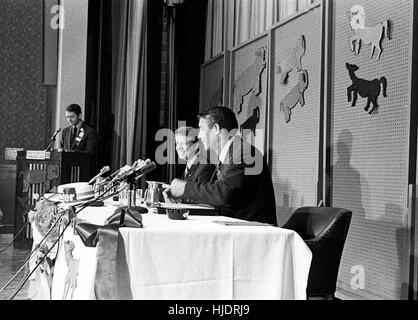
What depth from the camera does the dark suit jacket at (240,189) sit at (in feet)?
10.5

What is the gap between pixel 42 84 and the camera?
7.98 meters

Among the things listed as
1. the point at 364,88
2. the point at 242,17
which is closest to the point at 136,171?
the point at 364,88

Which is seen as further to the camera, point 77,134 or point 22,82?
point 22,82

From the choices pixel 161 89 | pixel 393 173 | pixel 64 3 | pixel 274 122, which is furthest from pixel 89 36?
pixel 393 173

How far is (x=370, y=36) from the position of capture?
391cm

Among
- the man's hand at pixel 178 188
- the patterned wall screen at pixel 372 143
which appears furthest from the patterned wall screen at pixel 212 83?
the man's hand at pixel 178 188

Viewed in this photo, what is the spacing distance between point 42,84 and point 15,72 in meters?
0.36

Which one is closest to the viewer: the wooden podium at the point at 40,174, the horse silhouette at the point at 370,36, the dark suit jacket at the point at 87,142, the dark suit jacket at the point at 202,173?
the horse silhouette at the point at 370,36

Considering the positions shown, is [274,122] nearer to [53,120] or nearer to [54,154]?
[54,154]

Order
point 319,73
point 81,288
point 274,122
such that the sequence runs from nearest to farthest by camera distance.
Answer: point 81,288
point 319,73
point 274,122

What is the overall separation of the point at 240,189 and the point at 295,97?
1978 millimetres

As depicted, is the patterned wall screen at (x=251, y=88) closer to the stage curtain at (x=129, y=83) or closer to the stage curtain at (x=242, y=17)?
the stage curtain at (x=242, y=17)

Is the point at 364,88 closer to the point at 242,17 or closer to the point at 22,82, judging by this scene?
the point at 242,17

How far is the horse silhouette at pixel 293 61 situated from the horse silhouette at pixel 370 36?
2.53ft
